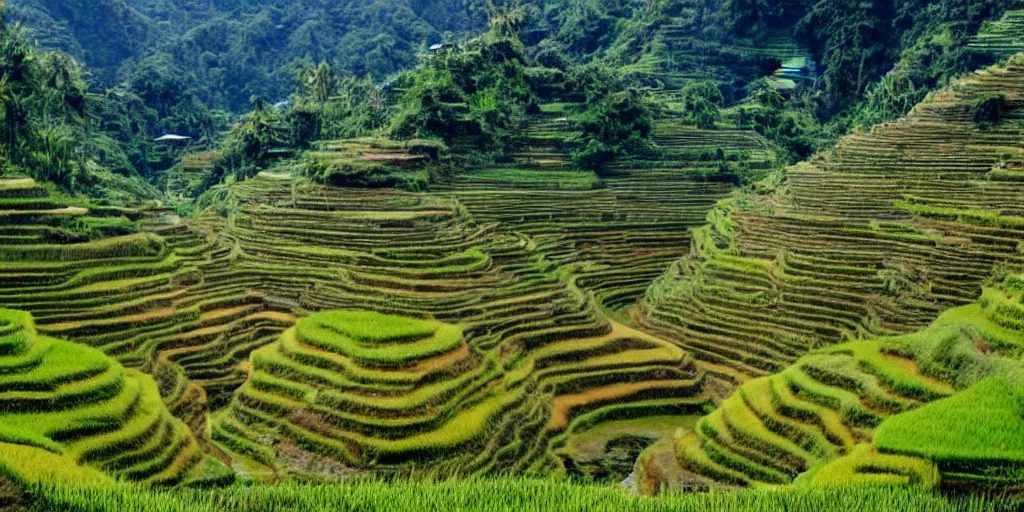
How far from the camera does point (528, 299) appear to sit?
26094mm

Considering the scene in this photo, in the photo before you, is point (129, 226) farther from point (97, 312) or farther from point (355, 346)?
point (355, 346)

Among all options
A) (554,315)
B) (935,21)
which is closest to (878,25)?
(935,21)

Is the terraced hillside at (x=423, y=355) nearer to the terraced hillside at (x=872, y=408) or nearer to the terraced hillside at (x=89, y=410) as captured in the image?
the terraced hillside at (x=89, y=410)

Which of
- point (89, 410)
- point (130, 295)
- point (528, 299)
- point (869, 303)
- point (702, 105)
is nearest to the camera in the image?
point (89, 410)

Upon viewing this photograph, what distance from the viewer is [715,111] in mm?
46406

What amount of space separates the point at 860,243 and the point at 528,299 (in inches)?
364

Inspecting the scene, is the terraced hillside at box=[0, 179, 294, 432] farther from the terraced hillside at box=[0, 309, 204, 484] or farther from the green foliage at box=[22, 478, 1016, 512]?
the green foliage at box=[22, 478, 1016, 512]

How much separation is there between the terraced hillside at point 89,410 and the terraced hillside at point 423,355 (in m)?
2.25

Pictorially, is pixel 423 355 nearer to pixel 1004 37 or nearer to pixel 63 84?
pixel 63 84

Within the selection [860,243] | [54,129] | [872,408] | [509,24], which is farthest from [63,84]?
[872,408]

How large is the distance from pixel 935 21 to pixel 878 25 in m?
3.47

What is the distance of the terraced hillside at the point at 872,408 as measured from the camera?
48.5 feet

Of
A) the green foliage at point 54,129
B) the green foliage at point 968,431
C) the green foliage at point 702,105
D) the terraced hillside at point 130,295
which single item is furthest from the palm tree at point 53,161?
the green foliage at point 968,431

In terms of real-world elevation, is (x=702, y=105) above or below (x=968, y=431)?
above
